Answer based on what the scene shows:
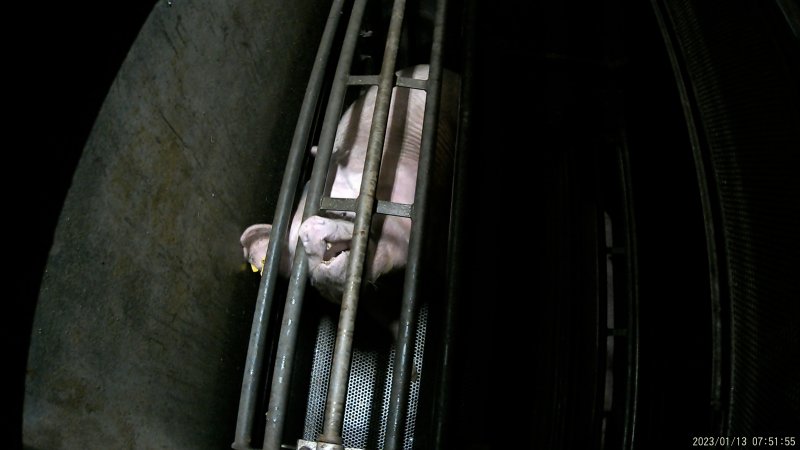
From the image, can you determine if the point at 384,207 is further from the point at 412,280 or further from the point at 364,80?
the point at 364,80

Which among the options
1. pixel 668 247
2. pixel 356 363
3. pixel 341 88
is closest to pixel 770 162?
pixel 668 247

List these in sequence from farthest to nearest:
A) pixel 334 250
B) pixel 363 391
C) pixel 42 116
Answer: pixel 363 391 < pixel 334 250 < pixel 42 116

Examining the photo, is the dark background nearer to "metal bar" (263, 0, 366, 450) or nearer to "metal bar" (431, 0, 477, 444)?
"metal bar" (263, 0, 366, 450)

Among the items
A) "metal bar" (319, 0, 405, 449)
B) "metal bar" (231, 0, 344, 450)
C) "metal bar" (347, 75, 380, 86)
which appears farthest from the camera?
"metal bar" (347, 75, 380, 86)

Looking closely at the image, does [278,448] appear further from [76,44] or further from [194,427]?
[76,44]

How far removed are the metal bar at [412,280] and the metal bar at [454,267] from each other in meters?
0.08

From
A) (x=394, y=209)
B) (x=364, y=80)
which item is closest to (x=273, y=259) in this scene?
(x=394, y=209)

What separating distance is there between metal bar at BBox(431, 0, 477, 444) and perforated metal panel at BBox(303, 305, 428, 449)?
319 mm

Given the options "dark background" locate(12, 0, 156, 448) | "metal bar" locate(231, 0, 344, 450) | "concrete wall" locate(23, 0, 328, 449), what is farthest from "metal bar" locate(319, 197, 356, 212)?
"dark background" locate(12, 0, 156, 448)

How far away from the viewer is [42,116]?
0.86m

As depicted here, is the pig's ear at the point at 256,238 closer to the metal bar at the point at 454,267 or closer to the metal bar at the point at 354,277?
the metal bar at the point at 354,277

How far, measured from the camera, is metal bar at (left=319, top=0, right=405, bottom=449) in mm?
1000

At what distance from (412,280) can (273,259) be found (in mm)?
420

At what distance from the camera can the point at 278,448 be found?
3.51ft
